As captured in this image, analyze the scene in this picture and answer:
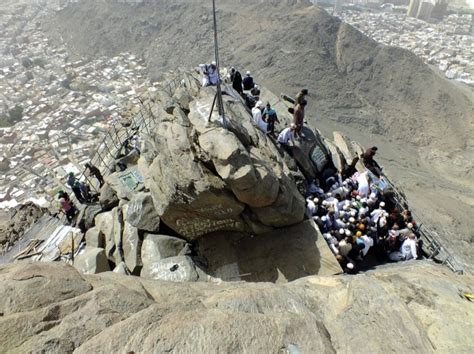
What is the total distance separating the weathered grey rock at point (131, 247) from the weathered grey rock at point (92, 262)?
734mm

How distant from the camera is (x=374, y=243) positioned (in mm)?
12586

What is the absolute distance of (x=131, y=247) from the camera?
12.4m

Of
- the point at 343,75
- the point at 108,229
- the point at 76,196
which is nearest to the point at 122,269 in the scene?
the point at 108,229

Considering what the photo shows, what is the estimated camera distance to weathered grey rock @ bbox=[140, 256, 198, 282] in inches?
438

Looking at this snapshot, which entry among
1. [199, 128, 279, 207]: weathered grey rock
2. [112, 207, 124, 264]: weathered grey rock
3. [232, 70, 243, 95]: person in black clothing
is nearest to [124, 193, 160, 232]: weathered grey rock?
[112, 207, 124, 264]: weathered grey rock

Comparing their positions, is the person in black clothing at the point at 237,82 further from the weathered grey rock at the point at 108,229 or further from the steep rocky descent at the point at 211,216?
the weathered grey rock at the point at 108,229

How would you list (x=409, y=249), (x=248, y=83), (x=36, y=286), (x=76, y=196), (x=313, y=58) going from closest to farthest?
(x=36, y=286) < (x=409, y=249) < (x=76, y=196) < (x=248, y=83) < (x=313, y=58)

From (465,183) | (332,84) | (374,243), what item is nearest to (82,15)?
(332,84)

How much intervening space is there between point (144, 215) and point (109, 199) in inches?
133

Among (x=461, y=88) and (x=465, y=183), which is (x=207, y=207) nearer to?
(x=465, y=183)

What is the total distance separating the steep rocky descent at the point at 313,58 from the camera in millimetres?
44375

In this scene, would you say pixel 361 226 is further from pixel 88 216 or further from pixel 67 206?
pixel 67 206

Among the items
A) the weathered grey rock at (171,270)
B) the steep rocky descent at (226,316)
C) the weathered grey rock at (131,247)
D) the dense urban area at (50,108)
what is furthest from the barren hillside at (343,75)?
the weathered grey rock at (131,247)

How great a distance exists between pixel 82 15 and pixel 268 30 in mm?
50564
